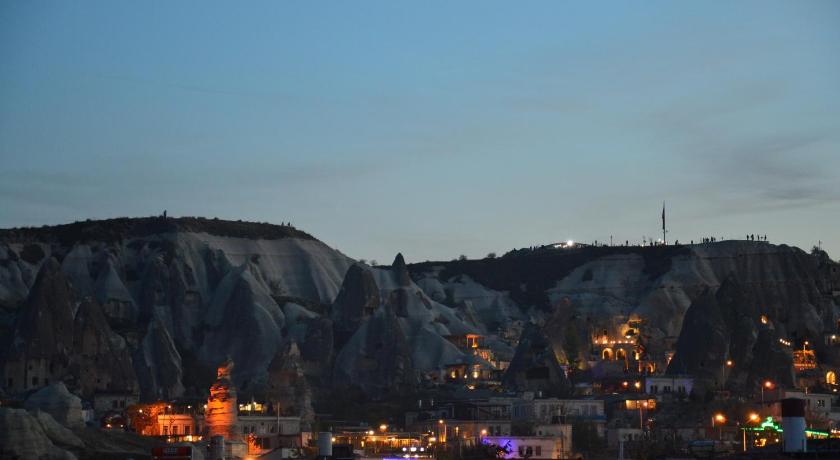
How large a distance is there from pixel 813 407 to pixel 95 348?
71279 mm

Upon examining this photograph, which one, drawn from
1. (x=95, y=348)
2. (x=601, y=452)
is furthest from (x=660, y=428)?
(x=95, y=348)

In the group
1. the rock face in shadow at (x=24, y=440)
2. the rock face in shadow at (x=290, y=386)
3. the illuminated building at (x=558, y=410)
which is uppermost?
the rock face in shadow at (x=290, y=386)

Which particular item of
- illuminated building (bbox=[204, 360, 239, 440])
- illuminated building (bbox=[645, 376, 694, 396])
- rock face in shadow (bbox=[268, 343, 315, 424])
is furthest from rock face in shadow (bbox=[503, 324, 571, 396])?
illuminated building (bbox=[204, 360, 239, 440])

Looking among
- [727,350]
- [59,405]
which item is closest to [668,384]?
[727,350]

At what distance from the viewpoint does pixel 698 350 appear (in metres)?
191

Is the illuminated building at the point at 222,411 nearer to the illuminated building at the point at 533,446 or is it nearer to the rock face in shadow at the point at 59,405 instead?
the rock face in shadow at the point at 59,405

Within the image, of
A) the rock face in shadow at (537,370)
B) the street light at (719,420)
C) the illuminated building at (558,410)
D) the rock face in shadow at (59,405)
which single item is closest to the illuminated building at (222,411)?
the rock face in shadow at (59,405)

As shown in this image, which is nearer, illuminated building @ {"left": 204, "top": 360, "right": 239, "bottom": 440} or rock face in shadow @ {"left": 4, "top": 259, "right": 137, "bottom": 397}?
illuminated building @ {"left": 204, "top": 360, "right": 239, "bottom": 440}

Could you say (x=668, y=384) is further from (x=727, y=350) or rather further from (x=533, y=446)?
(x=533, y=446)

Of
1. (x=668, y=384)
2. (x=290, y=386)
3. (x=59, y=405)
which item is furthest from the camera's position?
(x=668, y=384)

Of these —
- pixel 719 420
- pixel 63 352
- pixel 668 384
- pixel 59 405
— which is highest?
pixel 63 352

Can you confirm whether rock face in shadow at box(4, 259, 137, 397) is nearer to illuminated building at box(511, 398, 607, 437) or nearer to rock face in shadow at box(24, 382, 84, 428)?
rock face in shadow at box(24, 382, 84, 428)

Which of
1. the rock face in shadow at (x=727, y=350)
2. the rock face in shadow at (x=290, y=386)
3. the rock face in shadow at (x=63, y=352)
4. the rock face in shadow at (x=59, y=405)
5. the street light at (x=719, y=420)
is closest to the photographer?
the rock face in shadow at (x=59, y=405)

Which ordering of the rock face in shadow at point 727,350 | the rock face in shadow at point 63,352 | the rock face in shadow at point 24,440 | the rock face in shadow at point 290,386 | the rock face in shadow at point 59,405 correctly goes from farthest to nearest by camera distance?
1. the rock face in shadow at point 63,352
2. the rock face in shadow at point 727,350
3. the rock face in shadow at point 290,386
4. the rock face in shadow at point 59,405
5. the rock face in shadow at point 24,440
